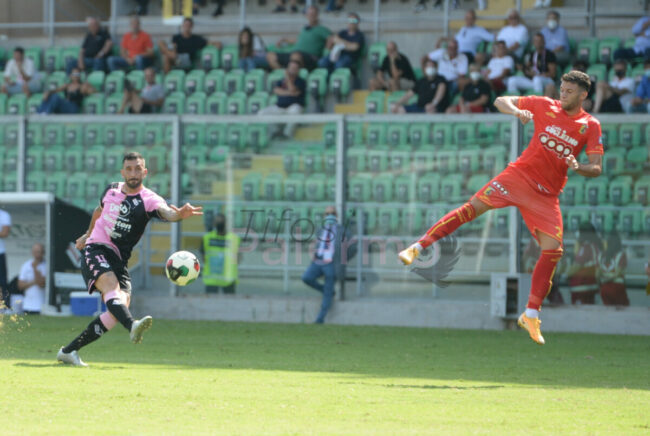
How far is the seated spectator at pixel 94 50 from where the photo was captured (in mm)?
22359

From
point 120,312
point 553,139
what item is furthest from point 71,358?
point 553,139

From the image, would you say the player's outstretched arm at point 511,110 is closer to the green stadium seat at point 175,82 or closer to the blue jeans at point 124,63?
the green stadium seat at point 175,82

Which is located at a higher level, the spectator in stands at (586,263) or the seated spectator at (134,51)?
the seated spectator at (134,51)

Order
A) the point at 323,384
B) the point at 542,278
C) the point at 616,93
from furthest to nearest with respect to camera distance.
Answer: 1. the point at 616,93
2. the point at 542,278
3. the point at 323,384

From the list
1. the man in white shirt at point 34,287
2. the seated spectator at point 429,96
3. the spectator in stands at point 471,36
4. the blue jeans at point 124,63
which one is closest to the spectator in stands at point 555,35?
the spectator in stands at point 471,36

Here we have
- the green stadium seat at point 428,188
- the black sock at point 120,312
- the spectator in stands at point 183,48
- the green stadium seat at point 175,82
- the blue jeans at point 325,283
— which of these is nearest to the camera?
the black sock at point 120,312

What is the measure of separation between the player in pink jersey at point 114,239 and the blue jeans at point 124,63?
12196 millimetres

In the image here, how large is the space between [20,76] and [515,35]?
988 cm

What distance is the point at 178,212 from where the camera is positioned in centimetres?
962

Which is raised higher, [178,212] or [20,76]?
[20,76]

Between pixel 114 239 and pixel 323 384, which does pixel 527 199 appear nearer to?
pixel 323 384

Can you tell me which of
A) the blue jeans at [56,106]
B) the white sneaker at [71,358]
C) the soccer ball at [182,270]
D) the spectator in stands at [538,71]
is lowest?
the white sneaker at [71,358]

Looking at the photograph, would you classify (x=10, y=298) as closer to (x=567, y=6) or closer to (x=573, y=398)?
(x=573, y=398)

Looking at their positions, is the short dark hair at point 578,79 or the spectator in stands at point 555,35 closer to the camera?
the short dark hair at point 578,79
